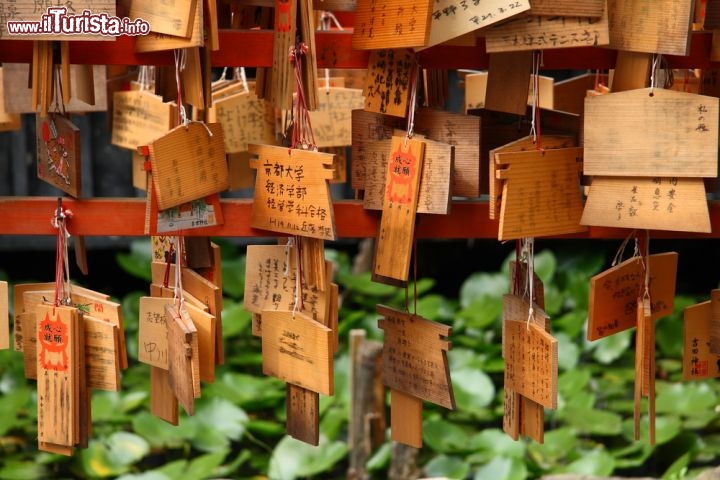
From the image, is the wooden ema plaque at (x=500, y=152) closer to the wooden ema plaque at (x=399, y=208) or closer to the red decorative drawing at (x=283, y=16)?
the wooden ema plaque at (x=399, y=208)

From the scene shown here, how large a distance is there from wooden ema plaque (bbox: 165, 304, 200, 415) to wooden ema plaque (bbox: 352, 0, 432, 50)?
514 mm

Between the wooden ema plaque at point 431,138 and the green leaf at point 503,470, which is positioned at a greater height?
the wooden ema plaque at point 431,138

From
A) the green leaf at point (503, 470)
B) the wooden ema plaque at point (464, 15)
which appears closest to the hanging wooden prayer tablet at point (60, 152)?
the wooden ema plaque at point (464, 15)

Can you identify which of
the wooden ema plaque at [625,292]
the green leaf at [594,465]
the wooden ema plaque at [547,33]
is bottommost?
the green leaf at [594,465]

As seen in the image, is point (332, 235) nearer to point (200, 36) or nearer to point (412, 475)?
point (200, 36)

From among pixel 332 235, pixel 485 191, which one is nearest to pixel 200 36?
pixel 332 235

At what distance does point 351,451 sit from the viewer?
148 inches

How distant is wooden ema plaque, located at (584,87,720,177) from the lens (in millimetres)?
1598

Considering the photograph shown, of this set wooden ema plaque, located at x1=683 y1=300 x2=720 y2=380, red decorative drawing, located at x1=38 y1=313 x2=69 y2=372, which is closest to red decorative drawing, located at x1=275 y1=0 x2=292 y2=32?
red decorative drawing, located at x1=38 y1=313 x2=69 y2=372

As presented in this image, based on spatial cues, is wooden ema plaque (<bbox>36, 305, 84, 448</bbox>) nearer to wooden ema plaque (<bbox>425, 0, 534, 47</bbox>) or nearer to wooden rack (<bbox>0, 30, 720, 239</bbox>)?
wooden rack (<bbox>0, 30, 720, 239</bbox>)

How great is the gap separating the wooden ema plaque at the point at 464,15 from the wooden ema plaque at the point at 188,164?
15.3 inches

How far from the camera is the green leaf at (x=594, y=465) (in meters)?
3.44

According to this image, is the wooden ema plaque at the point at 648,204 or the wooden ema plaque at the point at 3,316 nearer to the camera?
the wooden ema plaque at the point at 648,204

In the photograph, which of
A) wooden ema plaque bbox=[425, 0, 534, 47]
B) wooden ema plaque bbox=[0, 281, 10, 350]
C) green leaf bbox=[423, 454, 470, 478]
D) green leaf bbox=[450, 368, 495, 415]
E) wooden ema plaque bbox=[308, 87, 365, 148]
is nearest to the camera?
wooden ema plaque bbox=[425, 0, 534, 47]
